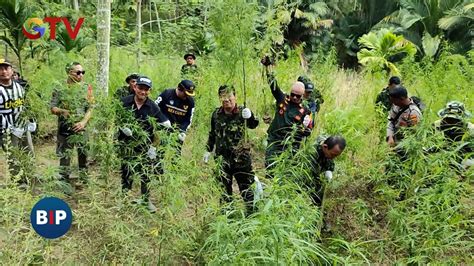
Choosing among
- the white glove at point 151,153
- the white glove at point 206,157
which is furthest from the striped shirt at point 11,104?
the white glove at point 206,157

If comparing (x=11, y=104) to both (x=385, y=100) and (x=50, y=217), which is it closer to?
(x=50, y=217)

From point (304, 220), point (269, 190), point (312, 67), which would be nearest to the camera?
point (304, 220)

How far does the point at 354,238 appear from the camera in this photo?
14.7 feet

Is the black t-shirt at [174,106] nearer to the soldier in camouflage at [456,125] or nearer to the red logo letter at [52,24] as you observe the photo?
the soldier in camouflage at [456,125]

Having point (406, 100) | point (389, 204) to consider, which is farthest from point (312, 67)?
point (389, 204)

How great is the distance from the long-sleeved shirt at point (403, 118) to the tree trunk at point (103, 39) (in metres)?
3.26

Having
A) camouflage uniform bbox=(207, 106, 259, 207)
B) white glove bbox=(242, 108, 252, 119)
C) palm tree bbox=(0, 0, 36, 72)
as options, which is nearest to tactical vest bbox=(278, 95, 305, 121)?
camouflage uniform bbox=(207, 106, 259, 207)

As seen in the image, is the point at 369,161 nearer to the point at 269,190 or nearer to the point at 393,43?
the point at 269,190

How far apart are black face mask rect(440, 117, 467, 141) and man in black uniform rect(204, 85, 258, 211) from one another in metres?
1.95

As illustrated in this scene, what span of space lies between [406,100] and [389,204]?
1318 mm

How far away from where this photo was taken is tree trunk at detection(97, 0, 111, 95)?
5184mm

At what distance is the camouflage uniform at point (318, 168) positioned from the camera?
412 cm

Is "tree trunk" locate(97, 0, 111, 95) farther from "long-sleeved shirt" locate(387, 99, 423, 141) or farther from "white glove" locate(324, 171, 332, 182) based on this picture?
"long-sleeved shirt" locate(387, 99, 423, 141)

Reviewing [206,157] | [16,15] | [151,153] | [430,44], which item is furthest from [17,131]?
[430,44]
